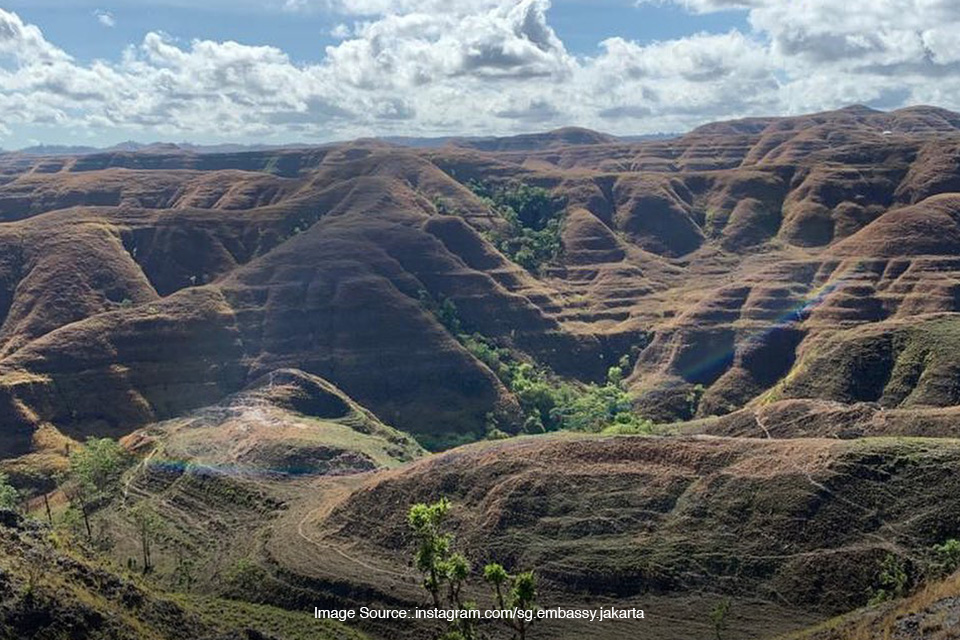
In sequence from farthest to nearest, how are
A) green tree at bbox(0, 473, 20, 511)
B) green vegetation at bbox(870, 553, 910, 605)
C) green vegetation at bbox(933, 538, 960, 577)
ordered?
1. green tree at bbox(0, 473, 20, 511)
2. green vegetation at bbox(870, 553, 910, 605)
3. green vegetation at bbox(933, 538, 960, 577)

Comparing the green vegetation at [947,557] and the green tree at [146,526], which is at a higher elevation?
the green vegetation at [947,557]

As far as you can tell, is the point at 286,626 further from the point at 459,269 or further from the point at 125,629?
the point at 459,269

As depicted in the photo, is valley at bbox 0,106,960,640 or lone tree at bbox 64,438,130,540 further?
lone tree at bbox 64,438,130,540

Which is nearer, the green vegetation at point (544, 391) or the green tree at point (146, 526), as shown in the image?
the green tree at point (146, 526)

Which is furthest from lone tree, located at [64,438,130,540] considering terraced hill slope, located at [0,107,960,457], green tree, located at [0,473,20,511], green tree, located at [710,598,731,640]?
green tree, located at [710,598,731,640]

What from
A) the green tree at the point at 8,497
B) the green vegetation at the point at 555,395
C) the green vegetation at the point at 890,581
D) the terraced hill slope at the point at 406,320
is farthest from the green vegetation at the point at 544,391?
the green tree at the point at 8,497

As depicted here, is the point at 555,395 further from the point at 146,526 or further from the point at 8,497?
the point at 8,497

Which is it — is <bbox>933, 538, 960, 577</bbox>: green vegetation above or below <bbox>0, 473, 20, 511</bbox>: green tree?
above

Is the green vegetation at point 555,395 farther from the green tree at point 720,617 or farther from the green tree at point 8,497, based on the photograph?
the green tree at point 8,497

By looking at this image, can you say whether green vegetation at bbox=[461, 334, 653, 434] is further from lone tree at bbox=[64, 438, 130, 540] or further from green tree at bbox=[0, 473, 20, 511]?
green tree at bbox=[0, 473, 20, 511]


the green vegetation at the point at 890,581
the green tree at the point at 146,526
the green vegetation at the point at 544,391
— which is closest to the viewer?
the green vegetation at the point at 890,581

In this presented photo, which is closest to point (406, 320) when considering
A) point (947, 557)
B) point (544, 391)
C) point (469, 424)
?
point (469, 424)

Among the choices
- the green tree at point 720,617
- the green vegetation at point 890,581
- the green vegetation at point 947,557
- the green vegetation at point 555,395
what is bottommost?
the green vegetation at point 555,395

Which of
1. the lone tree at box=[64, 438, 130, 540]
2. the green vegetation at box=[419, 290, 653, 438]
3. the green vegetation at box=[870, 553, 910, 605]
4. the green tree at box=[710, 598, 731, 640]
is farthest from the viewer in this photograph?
the green vegetation at box=[419, 290, 653, 438]
